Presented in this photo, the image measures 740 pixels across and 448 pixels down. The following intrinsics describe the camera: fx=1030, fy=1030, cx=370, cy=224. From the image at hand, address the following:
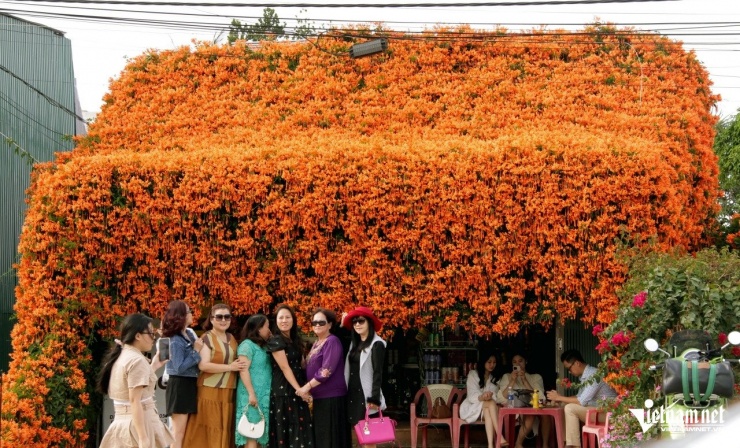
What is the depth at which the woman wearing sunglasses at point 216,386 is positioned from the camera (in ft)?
32.2

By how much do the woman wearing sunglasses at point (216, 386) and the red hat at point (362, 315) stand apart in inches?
46.7

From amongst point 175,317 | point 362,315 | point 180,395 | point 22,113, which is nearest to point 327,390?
point 362,315

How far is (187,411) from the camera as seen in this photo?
9.77m

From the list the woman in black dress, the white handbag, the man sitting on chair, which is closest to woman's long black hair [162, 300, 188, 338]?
the woman in black dress

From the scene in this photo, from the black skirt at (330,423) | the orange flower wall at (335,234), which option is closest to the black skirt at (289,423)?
the black skirt at (330,423)

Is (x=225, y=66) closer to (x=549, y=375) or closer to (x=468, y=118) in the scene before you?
(x=468, y=118)

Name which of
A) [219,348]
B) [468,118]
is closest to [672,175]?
[468,118]

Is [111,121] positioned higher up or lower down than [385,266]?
higher up

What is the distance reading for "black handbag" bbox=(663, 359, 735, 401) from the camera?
7051mm

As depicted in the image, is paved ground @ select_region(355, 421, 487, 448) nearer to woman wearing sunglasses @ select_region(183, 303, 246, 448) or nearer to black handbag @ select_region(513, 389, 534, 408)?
black handbag @ select_region(513, 389, 534, 408)

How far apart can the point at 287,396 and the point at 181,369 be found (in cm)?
113

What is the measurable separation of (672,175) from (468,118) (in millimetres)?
3047

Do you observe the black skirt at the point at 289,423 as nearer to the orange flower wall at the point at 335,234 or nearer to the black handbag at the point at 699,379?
the orange flower wall at the point at 335,234

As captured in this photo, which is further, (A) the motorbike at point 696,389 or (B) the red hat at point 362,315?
(B) the red hat at point 362,315
